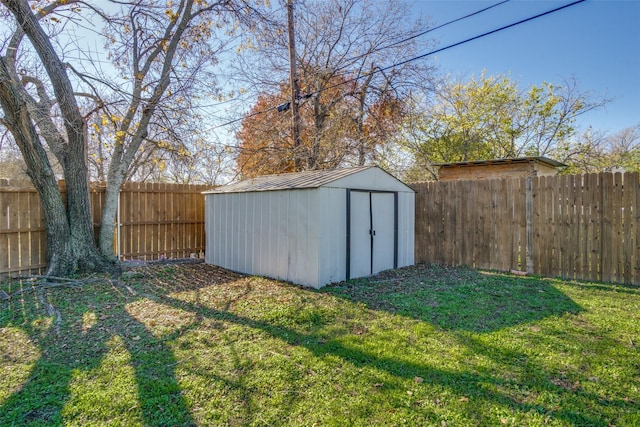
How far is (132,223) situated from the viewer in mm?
7629

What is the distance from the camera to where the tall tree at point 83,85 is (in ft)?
17.9

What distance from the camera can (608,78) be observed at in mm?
12711

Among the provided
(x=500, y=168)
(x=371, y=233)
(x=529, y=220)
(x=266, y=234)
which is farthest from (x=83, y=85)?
(x=500, y=168)

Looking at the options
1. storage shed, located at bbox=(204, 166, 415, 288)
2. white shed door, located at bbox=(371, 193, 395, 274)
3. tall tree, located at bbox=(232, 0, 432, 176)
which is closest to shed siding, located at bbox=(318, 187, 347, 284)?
storage shed, located at bbox=(204, 166, 415, 288)

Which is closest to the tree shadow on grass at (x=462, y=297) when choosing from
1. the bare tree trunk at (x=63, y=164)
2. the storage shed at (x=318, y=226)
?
the storage shed at (x=318, y=226)

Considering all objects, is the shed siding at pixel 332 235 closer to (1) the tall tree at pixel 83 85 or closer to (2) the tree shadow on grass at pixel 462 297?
(2) the tree shadow on grass at pixel 462 297

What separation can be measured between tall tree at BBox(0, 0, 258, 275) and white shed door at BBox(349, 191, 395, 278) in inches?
154

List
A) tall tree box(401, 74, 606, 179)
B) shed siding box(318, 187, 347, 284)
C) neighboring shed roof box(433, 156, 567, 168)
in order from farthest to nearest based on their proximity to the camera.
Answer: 1. tall tree box(401, 74, 606, 179)
2. neighboring shed roof box(433, 156, 567, 168)
3. shed siding box(318, 187, 347, 284)

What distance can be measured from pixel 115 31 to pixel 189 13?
150 centimetres

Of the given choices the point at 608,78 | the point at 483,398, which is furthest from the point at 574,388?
the point at 608,78

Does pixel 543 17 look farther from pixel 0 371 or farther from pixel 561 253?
pixel 0 371

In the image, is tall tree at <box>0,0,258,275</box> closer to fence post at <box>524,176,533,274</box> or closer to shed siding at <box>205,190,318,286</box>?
shed siding at <box>205,190,318,286</box>

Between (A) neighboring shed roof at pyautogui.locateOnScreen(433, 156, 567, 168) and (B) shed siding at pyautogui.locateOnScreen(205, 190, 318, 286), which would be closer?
(B) shed siding at pyautogui.locateOnScreen(205, 190, 318, 286)

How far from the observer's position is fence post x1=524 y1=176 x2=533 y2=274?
6.28 m
